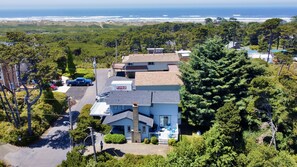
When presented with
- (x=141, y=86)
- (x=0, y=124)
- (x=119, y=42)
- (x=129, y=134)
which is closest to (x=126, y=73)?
(x=141, y=86)

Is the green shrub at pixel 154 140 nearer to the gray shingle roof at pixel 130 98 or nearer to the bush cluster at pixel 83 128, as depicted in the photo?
the gray shingle roof at pixel 130 98

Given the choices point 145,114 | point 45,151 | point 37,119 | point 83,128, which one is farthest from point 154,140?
point 37,119

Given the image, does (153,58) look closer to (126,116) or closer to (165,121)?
(165,121)

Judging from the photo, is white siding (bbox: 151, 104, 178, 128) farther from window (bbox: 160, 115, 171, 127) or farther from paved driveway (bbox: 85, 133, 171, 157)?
paved driveway (bbox: 85, 133, 171, 157)

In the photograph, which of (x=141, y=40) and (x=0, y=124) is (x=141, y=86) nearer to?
(x=0, y=124)

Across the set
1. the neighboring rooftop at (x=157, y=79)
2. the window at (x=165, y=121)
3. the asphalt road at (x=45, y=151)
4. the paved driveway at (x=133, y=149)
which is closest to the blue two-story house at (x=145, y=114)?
the window at (x=165, y=121)

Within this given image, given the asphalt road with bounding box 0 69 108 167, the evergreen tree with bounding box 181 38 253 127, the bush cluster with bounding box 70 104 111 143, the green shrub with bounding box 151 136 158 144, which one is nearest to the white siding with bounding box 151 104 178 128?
the evergreen tree with bounding box 181 38 253 127
